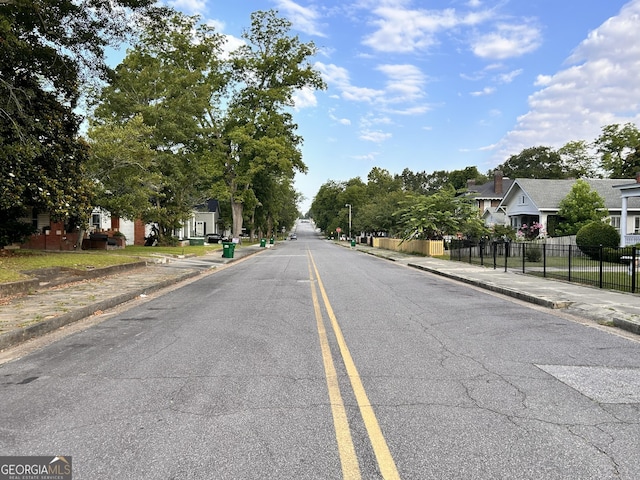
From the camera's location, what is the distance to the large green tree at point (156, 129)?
2288 cm

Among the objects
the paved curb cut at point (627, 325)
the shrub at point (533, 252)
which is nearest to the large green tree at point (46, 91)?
the paved curb cut at point (627, 325)

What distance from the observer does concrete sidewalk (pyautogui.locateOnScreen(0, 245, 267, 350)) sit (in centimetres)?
788

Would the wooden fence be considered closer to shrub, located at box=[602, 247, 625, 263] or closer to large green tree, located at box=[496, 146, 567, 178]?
shrub, located at box=[602, 247, 625, 263]

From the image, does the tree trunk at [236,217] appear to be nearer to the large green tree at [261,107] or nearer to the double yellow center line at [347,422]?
the large green tree at [261,107]

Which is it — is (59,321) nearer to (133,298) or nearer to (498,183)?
(133,298)

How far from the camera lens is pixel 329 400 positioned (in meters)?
4.66

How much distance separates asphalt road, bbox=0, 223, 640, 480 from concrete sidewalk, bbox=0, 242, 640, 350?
2.91 feet

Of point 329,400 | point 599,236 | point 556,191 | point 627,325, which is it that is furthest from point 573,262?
point 556,191

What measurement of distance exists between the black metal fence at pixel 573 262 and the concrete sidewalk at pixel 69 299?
43.0ft

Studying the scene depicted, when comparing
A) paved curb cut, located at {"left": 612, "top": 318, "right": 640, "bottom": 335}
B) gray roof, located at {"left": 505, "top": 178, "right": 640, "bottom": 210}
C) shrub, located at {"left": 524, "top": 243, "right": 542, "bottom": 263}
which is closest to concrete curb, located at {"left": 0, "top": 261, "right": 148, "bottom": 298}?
paved curb cut, located at {"left": 612, "top": 318, "right": 640, "bottom": 335}

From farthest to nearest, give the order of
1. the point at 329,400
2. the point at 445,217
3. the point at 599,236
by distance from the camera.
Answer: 1. the point at 445,217
2. the point at 599,236
3. the point at 329,400

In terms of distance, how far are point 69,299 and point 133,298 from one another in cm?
179

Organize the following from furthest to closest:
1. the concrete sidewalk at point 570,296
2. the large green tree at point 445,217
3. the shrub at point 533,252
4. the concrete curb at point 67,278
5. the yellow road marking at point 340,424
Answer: the large green tree at point 445,217, the shrub at point 533,252, the concrete curb at point 67,278, the concrete sidewalk at point 570,296, the yellow road marking at point 340,424

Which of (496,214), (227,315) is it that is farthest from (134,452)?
(496,214)
